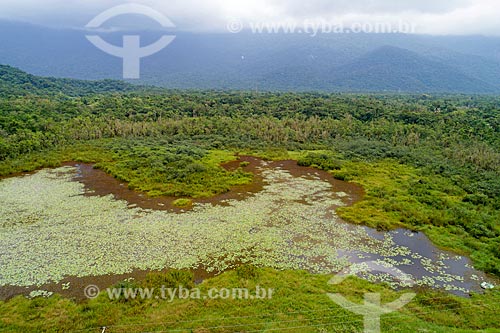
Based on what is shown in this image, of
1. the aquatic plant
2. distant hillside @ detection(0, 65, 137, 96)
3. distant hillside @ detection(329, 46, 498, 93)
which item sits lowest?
the aquatic plant

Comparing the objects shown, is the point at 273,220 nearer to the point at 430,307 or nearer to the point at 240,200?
the point at 240,200

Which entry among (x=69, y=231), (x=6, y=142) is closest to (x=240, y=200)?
(x=69, y=231)

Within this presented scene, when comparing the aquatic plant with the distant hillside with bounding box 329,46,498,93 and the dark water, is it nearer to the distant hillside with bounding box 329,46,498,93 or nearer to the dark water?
the dark water
